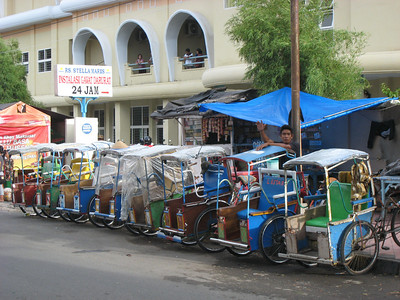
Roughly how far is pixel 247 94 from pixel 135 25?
12.0m

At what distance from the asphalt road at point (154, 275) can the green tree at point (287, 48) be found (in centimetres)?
548

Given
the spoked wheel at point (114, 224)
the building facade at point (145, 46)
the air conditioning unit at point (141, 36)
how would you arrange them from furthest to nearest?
the air conditioning unit at point (141, 36) → the building facade at point (145, 46) → the spoked wheel at point (114, 224)

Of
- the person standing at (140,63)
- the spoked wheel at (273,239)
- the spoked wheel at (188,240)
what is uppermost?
the person standing at (140,63)

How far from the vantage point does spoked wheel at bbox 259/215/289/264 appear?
752 cm

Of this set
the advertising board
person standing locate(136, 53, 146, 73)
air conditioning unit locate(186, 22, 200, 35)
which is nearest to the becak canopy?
the advertising board

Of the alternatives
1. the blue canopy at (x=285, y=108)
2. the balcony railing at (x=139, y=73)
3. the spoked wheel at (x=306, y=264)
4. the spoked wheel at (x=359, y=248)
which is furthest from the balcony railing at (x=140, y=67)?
the spoked wheel at (x=359, y=248)

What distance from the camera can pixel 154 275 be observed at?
7109 mm

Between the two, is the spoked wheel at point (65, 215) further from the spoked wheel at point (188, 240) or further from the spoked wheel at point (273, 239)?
the spoked wheel at point (273, 239)

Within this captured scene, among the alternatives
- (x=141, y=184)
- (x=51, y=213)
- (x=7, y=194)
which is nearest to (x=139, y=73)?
(x=7, y=194)

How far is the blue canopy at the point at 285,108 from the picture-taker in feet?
36.0

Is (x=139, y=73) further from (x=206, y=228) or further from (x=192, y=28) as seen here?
(x=206, y=228)

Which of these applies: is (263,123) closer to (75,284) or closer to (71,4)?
(75,284)

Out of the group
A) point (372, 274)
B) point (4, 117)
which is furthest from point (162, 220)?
point (4, 117)

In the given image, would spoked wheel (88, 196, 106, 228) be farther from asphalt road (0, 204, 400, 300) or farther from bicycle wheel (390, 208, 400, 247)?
bicycle wheel (390, 208, 400, 247)
